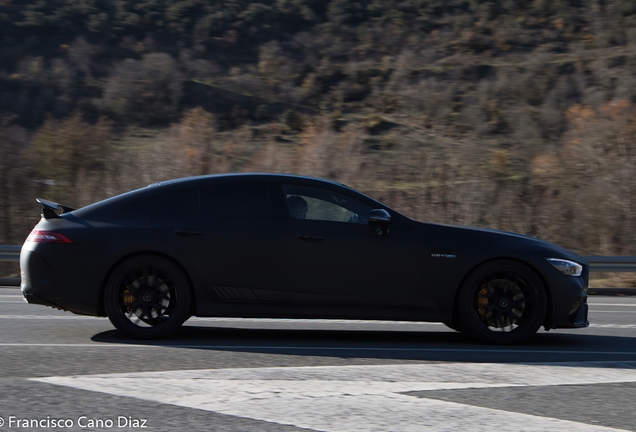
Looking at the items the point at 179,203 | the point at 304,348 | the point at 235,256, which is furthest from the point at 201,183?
the point at 304,348

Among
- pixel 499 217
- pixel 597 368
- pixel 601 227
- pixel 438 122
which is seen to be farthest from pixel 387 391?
pixel 438 122

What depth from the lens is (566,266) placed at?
756 centimetres

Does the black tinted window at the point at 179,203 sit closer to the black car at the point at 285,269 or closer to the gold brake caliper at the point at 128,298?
the black car at the point at 285,269

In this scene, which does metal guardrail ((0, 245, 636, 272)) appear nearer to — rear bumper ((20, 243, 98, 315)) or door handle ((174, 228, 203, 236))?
rear bumper ((20, 243, 98, 315))

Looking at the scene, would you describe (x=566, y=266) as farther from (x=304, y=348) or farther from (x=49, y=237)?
(x=49, y=237)

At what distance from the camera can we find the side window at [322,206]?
7551mm

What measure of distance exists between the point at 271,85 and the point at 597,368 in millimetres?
34787

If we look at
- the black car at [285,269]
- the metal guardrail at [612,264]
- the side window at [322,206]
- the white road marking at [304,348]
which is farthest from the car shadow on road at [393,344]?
the metal guardrail at [612,264]

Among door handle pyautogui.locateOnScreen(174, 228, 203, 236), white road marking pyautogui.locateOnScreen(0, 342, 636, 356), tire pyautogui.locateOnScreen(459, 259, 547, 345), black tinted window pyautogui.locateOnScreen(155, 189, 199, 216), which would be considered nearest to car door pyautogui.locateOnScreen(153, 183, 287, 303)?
door handle pyautogui.locateOnScreen(174, 228, 203, 236)

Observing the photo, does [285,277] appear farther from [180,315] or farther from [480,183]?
[480,183]

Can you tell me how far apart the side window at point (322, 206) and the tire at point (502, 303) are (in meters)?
1.10

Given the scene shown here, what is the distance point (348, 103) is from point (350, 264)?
108 ft

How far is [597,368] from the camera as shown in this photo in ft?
21.3

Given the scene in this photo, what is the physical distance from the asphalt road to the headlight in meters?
0.64
